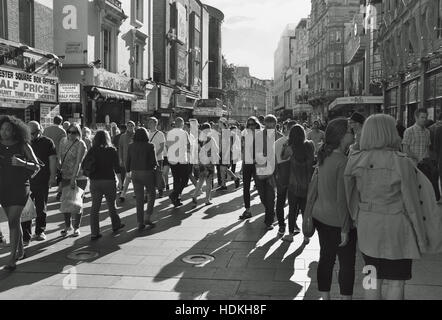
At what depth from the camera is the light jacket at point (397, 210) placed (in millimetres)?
3531

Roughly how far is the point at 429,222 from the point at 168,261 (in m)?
3.34

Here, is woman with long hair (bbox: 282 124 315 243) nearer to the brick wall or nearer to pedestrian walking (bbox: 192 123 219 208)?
pedestrian walking (bbox: 192 123 219 208)

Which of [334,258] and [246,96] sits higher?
[246,96]

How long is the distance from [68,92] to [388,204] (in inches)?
Answer: 593

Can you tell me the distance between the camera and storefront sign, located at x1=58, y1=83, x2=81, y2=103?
1669 centimetres

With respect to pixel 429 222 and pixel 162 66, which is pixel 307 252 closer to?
pixel 429 222

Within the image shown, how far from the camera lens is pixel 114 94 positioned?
20.0 metres

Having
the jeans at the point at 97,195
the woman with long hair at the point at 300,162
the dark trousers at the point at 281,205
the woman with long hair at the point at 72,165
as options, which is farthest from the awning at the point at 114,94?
the woman with long hair at the point at 300,162

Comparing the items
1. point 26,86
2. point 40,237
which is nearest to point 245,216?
point 40,237

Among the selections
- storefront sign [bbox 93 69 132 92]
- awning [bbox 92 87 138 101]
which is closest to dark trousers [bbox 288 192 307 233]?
awning [bbox 92 87 138 101]

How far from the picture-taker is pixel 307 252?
250 inches

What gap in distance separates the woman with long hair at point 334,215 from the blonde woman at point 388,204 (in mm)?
279

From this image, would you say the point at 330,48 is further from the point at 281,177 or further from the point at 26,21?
the point at 281,177

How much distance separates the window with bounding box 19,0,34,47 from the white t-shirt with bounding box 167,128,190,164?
8187 millimetres
